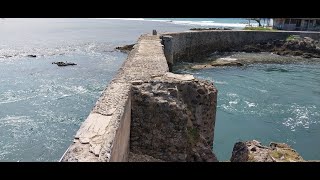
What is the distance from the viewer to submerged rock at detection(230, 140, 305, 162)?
780 centimetres

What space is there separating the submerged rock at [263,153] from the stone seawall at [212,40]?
2464 cm

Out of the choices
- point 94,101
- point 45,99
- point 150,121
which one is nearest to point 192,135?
point 150,121

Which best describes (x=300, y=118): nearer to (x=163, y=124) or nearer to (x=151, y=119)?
(x=163, y=124)

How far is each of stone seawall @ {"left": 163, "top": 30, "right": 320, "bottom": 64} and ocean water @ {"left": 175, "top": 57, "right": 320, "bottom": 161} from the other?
17.7 ft

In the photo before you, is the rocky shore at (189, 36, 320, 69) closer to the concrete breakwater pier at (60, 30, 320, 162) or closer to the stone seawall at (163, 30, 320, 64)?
the stone seawall at (163, 30, 320, 64)

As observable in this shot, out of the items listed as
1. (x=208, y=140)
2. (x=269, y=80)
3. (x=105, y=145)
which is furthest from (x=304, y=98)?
(x=105, y=145)

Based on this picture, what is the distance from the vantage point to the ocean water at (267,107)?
16.1 metres

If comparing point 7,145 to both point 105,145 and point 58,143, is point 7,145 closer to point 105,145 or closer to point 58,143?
point 58,143

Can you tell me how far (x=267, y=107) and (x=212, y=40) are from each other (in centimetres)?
1980

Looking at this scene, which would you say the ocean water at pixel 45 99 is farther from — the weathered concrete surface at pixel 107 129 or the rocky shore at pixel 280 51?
the rocky shore at pixel 280 51

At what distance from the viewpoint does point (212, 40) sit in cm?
3891
